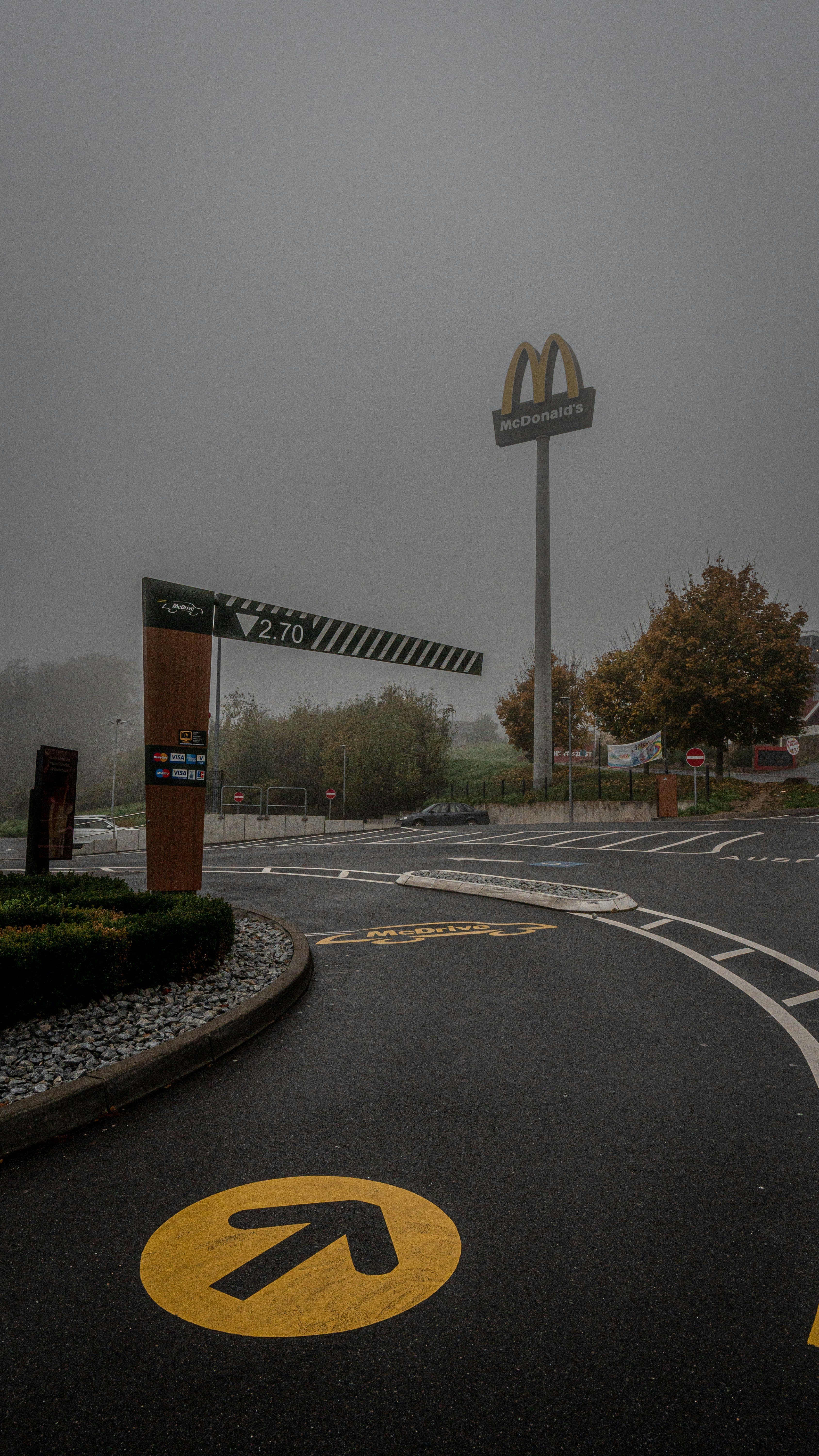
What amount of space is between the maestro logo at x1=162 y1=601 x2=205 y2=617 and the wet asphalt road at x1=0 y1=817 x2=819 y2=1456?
15.3ft

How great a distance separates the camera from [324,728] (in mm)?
60281

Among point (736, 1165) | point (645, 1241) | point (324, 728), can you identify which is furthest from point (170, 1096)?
point (324, 728)

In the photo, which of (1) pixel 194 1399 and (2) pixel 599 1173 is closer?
(1) pixel 194 1399

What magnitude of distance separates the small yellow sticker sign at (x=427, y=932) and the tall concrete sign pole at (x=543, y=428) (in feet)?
125

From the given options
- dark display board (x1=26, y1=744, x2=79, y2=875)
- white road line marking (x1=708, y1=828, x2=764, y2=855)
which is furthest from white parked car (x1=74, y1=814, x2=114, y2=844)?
white road line marking (x1=708, y1=828, x2=764, y2=855)

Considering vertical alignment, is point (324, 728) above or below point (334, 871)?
above

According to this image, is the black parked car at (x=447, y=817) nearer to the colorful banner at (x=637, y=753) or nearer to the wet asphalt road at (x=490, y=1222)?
the colorful banner at (x=637, y=753)

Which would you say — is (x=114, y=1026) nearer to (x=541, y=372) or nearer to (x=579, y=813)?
(x=579, y=813)

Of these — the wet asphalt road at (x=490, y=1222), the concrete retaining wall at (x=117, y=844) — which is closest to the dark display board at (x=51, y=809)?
the wet asphalt road at (x=490, y=1222)

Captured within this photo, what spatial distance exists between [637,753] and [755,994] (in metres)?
30.2

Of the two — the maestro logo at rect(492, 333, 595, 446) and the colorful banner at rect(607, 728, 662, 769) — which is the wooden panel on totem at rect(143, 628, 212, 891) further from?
the maestro logo at rect(492, 333, 595, 446)

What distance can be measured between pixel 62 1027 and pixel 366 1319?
3.44 metres

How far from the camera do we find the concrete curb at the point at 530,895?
430 inches

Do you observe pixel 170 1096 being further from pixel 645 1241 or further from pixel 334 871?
pixel 334 871
